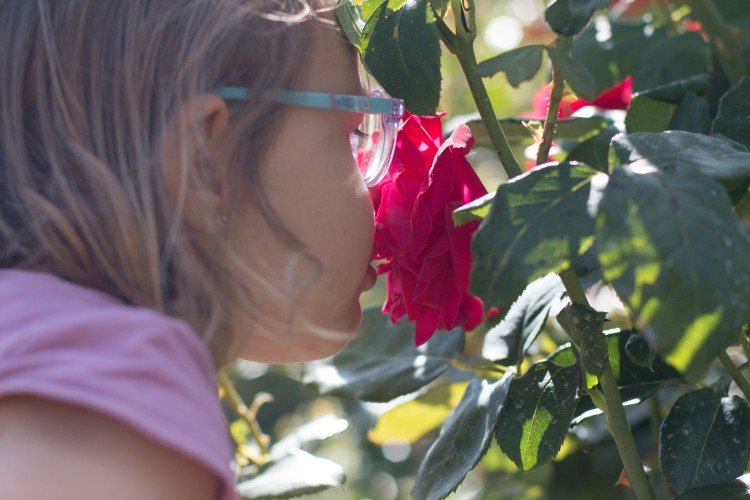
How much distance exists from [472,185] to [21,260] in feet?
1.36

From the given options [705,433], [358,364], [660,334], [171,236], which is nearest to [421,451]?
[358,364]

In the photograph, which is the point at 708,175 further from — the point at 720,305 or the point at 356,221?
the point at 356,221

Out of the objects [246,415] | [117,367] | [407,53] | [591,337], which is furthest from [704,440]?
[246,415]

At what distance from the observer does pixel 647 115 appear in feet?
3.68

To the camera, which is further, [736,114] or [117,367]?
[736,114]

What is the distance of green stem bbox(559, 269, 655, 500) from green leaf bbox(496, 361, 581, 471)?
0.03 meters

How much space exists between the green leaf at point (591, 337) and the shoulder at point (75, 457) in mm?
358

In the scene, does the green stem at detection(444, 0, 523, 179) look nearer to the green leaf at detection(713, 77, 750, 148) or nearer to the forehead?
the forehead

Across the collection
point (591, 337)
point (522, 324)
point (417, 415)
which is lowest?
point (417, 415)

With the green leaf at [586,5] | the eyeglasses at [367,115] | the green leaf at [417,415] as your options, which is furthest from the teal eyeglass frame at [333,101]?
the green leaf at [417,415]

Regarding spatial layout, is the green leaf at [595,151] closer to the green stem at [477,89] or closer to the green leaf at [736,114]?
the green leaf at [736,114]

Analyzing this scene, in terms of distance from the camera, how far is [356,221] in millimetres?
948

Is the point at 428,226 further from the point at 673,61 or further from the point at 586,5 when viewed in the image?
the point at 673,61

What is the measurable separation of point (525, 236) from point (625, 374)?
358mm
